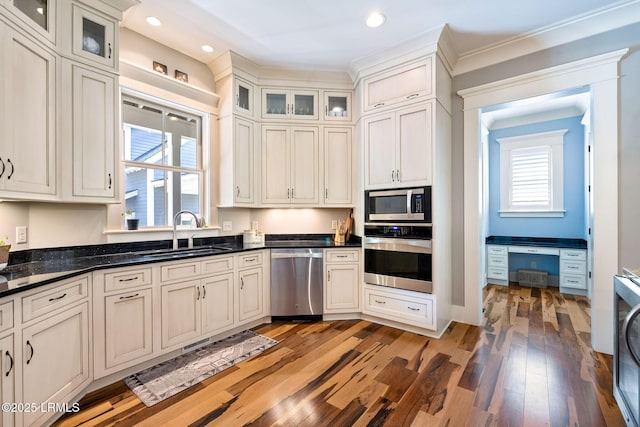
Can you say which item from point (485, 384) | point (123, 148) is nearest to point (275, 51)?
point (123, 148)

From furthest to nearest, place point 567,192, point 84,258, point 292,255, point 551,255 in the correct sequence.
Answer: point 551,255 < point 567,192 < point 292,255 < point 84,258

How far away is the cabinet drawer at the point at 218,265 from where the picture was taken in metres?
2.63

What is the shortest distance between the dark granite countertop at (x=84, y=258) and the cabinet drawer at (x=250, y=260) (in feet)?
0.26

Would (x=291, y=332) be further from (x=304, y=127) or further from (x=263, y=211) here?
(x=304, y=127)

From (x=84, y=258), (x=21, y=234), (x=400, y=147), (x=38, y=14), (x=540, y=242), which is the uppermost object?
(x=38, y=14)

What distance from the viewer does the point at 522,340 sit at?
9.15ft

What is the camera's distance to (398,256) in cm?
303

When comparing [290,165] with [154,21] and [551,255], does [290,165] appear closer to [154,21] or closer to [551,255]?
[154,21]

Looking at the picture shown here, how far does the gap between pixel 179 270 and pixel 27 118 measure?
146cm

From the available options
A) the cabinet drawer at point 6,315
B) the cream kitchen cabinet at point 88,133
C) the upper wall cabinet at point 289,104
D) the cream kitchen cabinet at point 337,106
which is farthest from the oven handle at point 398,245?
the cabinet drawer at point 6,315

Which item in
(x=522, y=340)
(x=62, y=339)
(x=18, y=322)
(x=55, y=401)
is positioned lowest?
(x=522, y=340)

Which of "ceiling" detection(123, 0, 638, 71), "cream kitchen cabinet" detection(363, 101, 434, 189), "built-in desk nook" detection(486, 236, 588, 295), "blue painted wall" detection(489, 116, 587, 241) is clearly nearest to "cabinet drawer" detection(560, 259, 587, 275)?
"built-in desk nook" detection(486, 236, 588, 295)

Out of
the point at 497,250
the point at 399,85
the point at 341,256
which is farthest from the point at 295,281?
the point at 497,250

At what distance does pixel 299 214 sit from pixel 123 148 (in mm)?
2143
